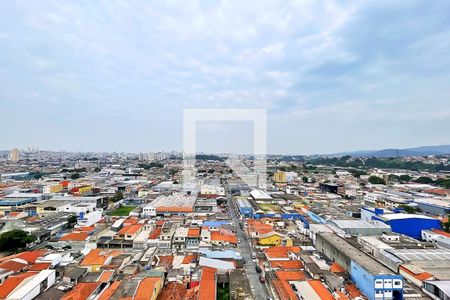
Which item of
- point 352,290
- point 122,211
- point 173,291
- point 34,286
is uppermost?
point 34,286

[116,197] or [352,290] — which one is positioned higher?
[116,197]

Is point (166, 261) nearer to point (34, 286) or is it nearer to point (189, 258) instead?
point (189, 258)

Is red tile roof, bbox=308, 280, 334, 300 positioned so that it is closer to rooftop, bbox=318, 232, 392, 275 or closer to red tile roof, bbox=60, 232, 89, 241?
rooftop, bbox=318, 232, 392, 275

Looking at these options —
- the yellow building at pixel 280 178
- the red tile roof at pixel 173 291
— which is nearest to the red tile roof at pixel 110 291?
the red tile roof at pixel 173 291

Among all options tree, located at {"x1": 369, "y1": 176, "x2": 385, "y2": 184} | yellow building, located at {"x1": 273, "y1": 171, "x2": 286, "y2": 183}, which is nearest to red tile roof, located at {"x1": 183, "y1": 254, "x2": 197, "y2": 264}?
yellow building, located at {"x1": 273, "y1": 171, "x2": 286, "y2": 183}

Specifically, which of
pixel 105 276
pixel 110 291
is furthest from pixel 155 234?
pixel 110 291

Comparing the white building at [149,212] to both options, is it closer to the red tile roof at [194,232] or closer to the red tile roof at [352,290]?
the red tile roof at [194,232]

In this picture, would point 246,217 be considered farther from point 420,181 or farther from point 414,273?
point 420,181

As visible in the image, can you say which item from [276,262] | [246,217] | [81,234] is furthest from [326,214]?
[81,234]
